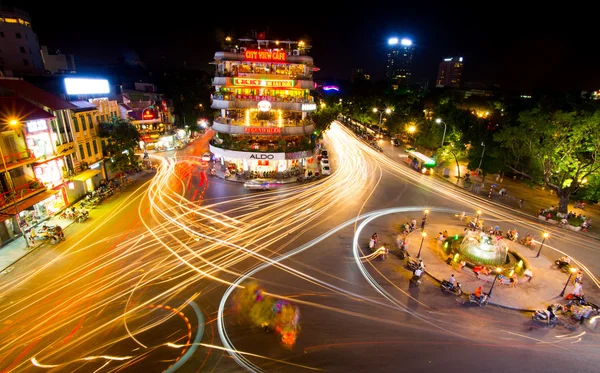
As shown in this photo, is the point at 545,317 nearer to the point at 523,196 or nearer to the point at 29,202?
the point at 523,196

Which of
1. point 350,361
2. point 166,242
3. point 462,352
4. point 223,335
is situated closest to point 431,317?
point 462,352

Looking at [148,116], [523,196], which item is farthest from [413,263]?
[148,116]

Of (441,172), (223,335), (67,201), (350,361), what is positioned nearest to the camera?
(350,361)

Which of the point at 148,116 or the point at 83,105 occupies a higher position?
the point at 83,105

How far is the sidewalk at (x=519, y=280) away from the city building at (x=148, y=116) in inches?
1965

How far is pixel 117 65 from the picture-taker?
4023 inches

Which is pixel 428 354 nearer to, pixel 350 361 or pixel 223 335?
pixel 350 361

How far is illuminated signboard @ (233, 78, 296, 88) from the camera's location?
4216 cm

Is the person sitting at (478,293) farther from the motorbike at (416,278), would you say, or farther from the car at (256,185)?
the car at (256,185)

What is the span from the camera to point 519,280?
20.3 m

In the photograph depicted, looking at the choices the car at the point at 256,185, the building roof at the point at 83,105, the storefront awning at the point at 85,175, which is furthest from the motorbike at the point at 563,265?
the building roof at the point at 83,105

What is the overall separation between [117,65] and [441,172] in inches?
4325

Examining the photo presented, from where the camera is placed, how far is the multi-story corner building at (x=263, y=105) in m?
41.4

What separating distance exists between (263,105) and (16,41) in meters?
56.6
